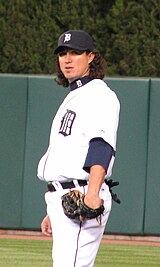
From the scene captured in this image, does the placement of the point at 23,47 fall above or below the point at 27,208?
above

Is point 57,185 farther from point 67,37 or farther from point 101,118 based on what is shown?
point 67,37

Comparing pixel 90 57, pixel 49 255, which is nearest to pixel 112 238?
pixel 49 255

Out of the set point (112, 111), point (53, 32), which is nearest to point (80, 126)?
point (112, 111)

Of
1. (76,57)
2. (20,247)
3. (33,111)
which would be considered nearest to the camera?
(76,57)

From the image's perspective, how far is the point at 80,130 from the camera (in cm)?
435

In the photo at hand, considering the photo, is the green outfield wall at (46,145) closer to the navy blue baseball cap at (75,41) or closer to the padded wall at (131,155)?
the padded wall at (131,155)

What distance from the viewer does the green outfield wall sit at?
10469 millimetres

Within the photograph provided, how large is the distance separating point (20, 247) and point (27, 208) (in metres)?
1.27

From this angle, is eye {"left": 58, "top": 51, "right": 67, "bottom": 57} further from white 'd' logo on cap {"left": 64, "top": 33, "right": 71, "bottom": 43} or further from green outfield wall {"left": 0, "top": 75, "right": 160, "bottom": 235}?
green outfield wall {"left": 0, "top": 75, "right": 160, "bottom": 235}

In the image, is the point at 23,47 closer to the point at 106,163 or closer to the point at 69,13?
the point at 69,13

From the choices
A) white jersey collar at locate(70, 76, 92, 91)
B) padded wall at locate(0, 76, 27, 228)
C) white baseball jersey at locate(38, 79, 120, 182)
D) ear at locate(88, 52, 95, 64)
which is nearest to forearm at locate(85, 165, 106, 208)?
white baseball jersey at locate(38, 79, 120, 182)

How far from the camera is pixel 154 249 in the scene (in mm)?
9766

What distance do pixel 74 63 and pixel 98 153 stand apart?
524 mm

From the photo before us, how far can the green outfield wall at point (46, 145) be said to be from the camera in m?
10.5
